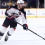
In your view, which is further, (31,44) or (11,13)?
(11,13)

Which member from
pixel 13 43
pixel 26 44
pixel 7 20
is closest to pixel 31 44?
pixel 26 44

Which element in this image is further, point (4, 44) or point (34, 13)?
point (34, 13)

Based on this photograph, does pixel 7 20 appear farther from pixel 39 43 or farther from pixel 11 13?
pixel 39 43

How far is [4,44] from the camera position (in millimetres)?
2775

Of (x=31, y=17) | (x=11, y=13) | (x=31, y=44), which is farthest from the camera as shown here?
(x=31, y=17)

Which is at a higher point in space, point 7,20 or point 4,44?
point 7,20

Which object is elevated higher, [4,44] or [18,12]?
[18,12]

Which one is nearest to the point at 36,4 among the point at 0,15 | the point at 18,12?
the point at 0,15

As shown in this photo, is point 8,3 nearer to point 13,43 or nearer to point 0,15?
point 0,15

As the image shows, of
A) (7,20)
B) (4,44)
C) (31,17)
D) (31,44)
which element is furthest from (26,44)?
(31,17)

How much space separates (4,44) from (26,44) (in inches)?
16.0

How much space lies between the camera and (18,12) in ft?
9.53

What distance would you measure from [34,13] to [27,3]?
0.61m

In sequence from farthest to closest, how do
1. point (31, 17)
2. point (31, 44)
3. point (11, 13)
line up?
1. point (31, 17)
2. point (11, 13)
3. point (31, 44)
